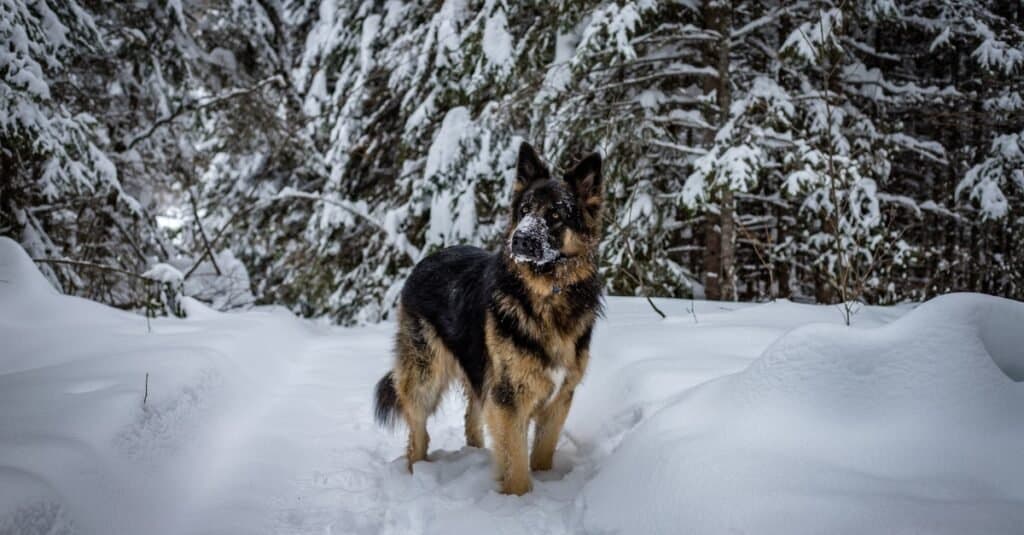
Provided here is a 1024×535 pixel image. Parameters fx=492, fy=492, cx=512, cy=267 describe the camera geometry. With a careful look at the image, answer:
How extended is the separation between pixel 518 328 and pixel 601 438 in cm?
109

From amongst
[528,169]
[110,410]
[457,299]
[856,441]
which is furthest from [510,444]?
[110,410]

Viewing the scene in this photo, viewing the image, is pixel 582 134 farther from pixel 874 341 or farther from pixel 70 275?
pixel 70 275

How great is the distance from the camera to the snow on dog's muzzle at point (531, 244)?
9.52ft

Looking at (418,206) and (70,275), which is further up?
(418,206)

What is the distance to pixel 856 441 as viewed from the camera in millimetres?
1907

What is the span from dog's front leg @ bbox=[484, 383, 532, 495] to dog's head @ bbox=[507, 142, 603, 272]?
2.83 ft

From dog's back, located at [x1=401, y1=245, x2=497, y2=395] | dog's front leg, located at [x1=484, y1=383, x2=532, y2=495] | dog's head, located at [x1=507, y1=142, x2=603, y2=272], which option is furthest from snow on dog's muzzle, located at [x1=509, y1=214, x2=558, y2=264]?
dog's front leg, located at [x1=484, y1=383, x2=532, y2=495]

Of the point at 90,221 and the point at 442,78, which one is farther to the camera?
the point at 442,78

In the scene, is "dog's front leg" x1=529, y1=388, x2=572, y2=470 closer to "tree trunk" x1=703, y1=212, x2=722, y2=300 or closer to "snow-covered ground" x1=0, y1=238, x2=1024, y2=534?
"snow-covered ground" x1=0, y1=238, x2=1024, y2=534

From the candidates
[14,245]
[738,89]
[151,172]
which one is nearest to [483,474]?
[14,245]

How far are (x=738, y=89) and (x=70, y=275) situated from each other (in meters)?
10.1

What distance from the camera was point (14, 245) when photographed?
470 centimetres

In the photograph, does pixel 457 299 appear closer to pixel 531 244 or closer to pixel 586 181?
pixel 531 244

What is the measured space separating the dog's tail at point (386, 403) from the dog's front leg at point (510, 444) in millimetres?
975
